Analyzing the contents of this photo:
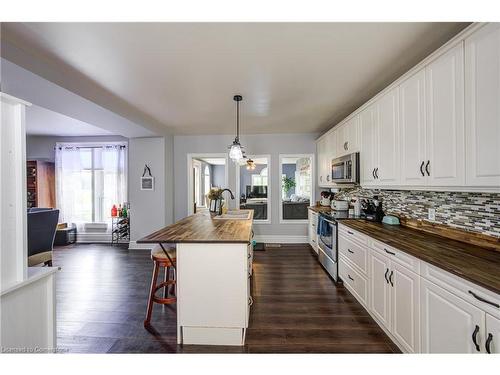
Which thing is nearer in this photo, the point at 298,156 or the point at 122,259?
the point at 122,259

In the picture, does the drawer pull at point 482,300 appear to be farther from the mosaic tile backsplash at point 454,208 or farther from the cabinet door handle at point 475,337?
the mosaic tile backsplash at point 454,208

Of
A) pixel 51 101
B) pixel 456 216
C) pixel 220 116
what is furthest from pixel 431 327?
pixel 51 101

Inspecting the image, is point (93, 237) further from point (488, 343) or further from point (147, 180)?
point (488, 343)

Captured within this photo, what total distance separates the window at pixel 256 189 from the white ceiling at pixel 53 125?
3.54 m

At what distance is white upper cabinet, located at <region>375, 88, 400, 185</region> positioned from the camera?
7.37 ft

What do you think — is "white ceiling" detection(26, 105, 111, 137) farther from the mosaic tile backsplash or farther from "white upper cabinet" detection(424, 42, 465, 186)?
the mosaic tile backsplash

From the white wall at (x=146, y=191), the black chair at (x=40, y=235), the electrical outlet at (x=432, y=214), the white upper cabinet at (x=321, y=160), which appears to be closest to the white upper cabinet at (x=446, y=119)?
the electrical outlet at (x=432, y=214)

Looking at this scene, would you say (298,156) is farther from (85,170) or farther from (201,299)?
(85,170)

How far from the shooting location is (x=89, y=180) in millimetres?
5684

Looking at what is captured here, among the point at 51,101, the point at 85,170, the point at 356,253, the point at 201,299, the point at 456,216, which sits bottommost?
the point at 201,299

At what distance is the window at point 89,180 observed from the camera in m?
5.59

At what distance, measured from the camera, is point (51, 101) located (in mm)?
2674
